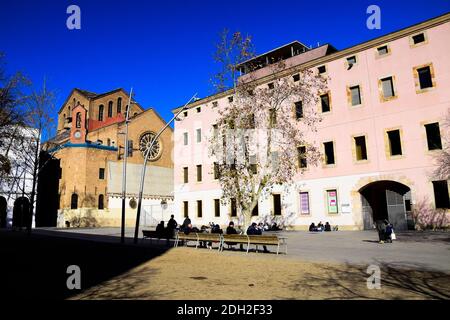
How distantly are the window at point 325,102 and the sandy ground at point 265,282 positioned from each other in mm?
19665

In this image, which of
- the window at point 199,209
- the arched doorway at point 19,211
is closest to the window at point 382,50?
the window at point 199,209

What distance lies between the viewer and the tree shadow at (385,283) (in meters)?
6.82

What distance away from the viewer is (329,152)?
28484mm

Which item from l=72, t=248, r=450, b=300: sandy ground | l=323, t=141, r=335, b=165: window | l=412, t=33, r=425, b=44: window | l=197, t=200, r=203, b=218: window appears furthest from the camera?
l=197, t=200, r=203, b=218: window

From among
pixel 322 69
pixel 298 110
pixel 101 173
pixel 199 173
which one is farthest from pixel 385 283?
pixel 101 173

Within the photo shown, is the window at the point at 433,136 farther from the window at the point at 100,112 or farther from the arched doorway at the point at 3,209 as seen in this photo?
the window at the point at 100,112

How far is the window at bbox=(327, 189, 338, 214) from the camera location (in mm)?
27420

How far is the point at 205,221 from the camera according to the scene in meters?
35.7

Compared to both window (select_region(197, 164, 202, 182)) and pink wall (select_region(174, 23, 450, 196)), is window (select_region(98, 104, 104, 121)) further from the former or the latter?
pink wall (select_region(174, 23, 450, 196))

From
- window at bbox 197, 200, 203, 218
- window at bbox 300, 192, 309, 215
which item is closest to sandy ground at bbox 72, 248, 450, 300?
window at bbox 300, 192, 309, 215

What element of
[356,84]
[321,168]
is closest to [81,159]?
[321,168]

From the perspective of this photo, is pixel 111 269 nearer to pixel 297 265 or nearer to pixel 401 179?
pixel 297 265

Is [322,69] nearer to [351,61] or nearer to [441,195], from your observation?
[351,61]

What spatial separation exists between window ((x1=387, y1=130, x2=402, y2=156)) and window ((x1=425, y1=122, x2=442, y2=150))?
1812mm
